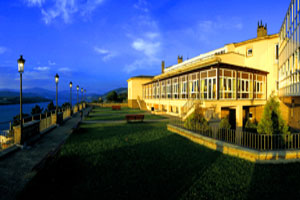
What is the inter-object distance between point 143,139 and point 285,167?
23.1 feet

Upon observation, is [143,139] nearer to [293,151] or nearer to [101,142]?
[101,142]

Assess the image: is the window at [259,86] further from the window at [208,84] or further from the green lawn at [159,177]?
the green lawn at [159,177]

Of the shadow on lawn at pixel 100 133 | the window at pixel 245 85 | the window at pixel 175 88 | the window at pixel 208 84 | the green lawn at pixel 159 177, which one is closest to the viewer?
the green lawn at pixel 159 177

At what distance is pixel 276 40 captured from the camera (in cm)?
1995

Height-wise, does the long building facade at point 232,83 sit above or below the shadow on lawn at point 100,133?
above

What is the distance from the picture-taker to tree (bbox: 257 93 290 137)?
817 cm

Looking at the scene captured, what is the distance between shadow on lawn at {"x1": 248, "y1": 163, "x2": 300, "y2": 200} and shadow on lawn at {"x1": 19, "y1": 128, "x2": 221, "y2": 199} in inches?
64.9

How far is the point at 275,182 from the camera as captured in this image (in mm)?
5148

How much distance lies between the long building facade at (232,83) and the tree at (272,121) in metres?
6.04

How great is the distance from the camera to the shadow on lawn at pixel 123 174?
4477 mm

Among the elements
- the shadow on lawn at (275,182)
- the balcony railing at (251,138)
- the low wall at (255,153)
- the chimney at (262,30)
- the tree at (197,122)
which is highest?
the chimney at (262,30)

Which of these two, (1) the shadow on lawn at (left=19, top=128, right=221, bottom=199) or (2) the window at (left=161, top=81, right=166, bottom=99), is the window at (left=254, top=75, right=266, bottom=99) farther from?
(1) the shadow on lawn at (left=19, top=128, right=221, bottom=199)

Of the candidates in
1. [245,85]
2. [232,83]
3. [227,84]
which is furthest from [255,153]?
[245,85]

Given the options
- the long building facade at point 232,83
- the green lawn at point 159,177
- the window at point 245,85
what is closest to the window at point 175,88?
the long building facade at point 232,83
